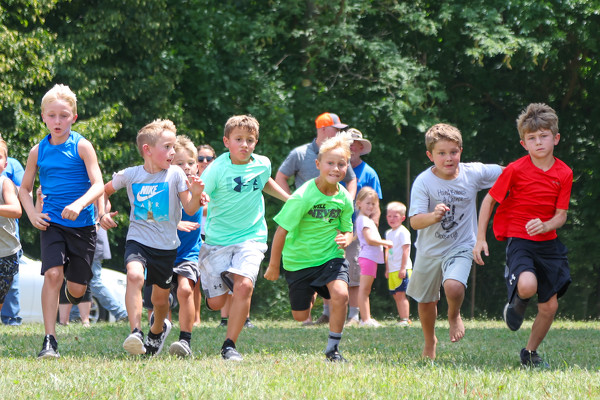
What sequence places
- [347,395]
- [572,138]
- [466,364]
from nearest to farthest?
[347,395]
[466,364]
[572,138]

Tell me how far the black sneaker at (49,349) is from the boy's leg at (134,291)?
2.14 feet

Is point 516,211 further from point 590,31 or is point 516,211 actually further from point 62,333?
point 590,31

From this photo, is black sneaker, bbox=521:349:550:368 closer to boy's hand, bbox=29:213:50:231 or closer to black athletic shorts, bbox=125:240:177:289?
black athletic shorts, bbox=125:240:177:289

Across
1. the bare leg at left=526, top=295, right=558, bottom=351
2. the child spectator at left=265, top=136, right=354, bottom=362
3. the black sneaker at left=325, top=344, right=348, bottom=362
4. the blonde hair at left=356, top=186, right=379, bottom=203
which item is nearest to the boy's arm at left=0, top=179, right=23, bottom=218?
the child spectator at left=265, top=136, right=354, bottom=362

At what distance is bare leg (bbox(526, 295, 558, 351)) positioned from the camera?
20.6 ft

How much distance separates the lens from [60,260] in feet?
22.3

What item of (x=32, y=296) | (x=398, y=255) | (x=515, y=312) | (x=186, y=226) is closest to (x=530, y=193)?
(x=515, y=312)

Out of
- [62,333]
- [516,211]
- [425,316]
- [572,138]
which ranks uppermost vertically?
[572,138]

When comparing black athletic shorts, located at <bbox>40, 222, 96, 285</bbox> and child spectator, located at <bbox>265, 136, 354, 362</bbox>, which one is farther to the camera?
black athletic shorts, located at <bbox>40, 222, 96, 285</bbox>

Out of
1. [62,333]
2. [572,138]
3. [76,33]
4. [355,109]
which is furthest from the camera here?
[572,138]

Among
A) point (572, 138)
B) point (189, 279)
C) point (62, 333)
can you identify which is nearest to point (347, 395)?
point (189, 279)

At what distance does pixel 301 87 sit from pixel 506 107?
5.32 metres

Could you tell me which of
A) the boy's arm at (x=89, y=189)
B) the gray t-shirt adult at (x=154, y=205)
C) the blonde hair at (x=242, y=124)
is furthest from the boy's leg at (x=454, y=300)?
the boy's arm at (x=89, y=189)

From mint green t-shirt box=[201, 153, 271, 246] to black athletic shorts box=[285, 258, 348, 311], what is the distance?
1.65 ft
